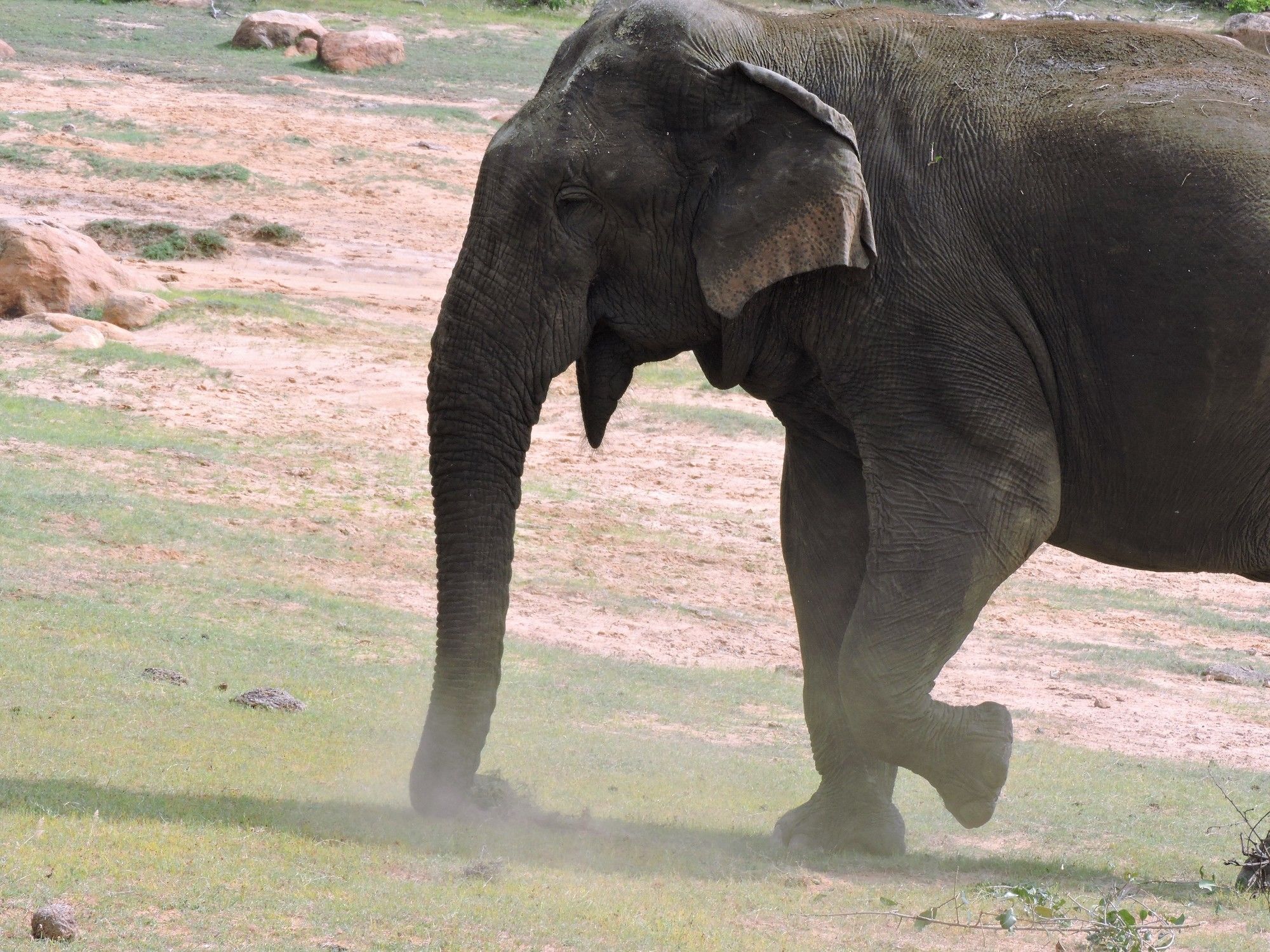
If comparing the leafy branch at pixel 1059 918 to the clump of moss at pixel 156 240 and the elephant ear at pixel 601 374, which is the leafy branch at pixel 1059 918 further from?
the clump of moss at pixel 156 240

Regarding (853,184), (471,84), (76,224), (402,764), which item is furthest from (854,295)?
(471,84)

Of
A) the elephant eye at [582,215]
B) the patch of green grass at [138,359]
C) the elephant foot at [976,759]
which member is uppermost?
the elephant eye at [582,215]

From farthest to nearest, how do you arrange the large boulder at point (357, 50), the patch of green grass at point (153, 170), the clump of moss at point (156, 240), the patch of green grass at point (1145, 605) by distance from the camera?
the large boulder at point (357, 50) → the patch of green grass at point (153, 170) → the clump of moss at point (156, 240) → the patch of green grass at point (1145, 605)

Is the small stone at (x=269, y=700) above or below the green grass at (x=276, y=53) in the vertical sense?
below

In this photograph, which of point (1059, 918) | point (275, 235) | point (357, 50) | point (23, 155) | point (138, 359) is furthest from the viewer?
point (357, 50)

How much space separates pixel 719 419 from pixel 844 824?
1064 centimetres

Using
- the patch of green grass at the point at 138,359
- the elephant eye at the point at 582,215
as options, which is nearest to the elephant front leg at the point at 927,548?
the elephant eye at the point at 582,215

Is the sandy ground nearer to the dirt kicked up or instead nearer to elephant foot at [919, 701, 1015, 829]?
the dirt kicked up

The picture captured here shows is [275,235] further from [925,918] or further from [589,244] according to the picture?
[925,918]

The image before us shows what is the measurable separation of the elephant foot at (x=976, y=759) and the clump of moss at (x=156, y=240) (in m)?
15.3

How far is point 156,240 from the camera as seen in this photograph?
20.3 m

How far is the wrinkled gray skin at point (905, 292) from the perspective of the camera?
235 inches

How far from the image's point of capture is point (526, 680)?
389 inches

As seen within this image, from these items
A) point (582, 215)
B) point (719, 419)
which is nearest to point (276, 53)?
point (719, 419)
